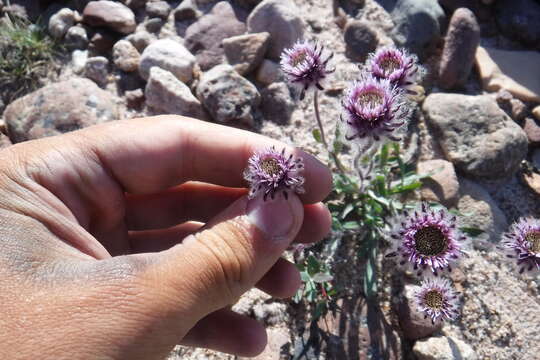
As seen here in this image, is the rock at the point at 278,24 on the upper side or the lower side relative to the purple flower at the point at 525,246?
upper


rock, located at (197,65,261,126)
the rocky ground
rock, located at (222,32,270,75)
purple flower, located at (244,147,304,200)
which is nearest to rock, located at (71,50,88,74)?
the rocky ground

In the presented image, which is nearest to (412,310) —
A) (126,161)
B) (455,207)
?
(455,207)

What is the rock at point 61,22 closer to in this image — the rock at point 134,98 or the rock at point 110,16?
the rock at point 110,16

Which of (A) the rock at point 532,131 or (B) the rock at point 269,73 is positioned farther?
(B) the rock at point 269,73

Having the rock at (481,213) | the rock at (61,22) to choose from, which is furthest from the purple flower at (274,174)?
the rock at (61,22)

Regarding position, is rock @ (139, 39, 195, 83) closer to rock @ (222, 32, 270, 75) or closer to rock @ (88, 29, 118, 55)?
rock @ (222, 32, 270, 75)

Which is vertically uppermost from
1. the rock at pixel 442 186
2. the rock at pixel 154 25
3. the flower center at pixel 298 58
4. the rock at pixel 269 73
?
the flower center at pixel 298 58

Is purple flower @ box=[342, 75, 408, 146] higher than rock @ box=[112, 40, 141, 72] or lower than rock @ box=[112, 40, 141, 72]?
higher

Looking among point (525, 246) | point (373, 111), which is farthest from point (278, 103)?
point (525, 246)
